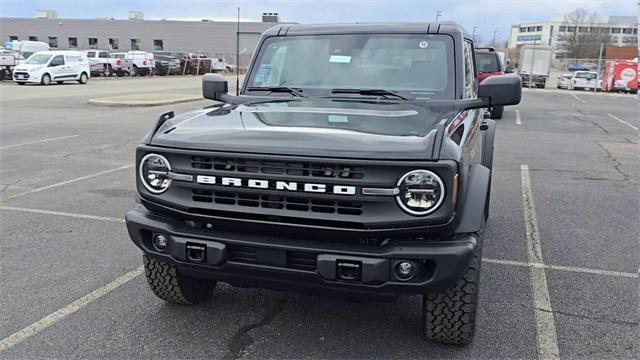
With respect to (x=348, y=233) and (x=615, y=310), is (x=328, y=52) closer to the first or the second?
(x=348, y=233)

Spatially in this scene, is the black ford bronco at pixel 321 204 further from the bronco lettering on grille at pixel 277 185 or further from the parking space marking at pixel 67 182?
the parking space marking at pixel 67 182

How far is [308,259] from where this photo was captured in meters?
2.81

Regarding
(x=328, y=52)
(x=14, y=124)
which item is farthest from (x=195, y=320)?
(x=14, y=124)

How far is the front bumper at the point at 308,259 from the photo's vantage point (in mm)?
2705

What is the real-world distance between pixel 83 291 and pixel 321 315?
1.73 metres

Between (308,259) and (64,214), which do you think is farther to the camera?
(64,214)

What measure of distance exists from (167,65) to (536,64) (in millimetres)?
26845

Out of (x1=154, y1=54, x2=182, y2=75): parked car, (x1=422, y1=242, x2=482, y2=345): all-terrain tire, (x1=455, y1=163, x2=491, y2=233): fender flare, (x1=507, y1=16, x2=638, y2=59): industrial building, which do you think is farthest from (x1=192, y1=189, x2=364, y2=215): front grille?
(x1=507, y1=16, x2=638, y2=59): industrial building

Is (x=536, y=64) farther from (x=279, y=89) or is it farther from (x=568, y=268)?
(x=279, y=89)

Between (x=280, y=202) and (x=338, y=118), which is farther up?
(x=338, y=118)

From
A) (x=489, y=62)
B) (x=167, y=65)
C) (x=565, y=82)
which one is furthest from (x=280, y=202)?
(x=167, y=65)

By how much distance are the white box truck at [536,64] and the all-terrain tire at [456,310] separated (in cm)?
3766

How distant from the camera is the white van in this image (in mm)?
27859

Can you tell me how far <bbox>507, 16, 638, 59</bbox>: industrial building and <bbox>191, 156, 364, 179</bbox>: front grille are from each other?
70449 millimetres
